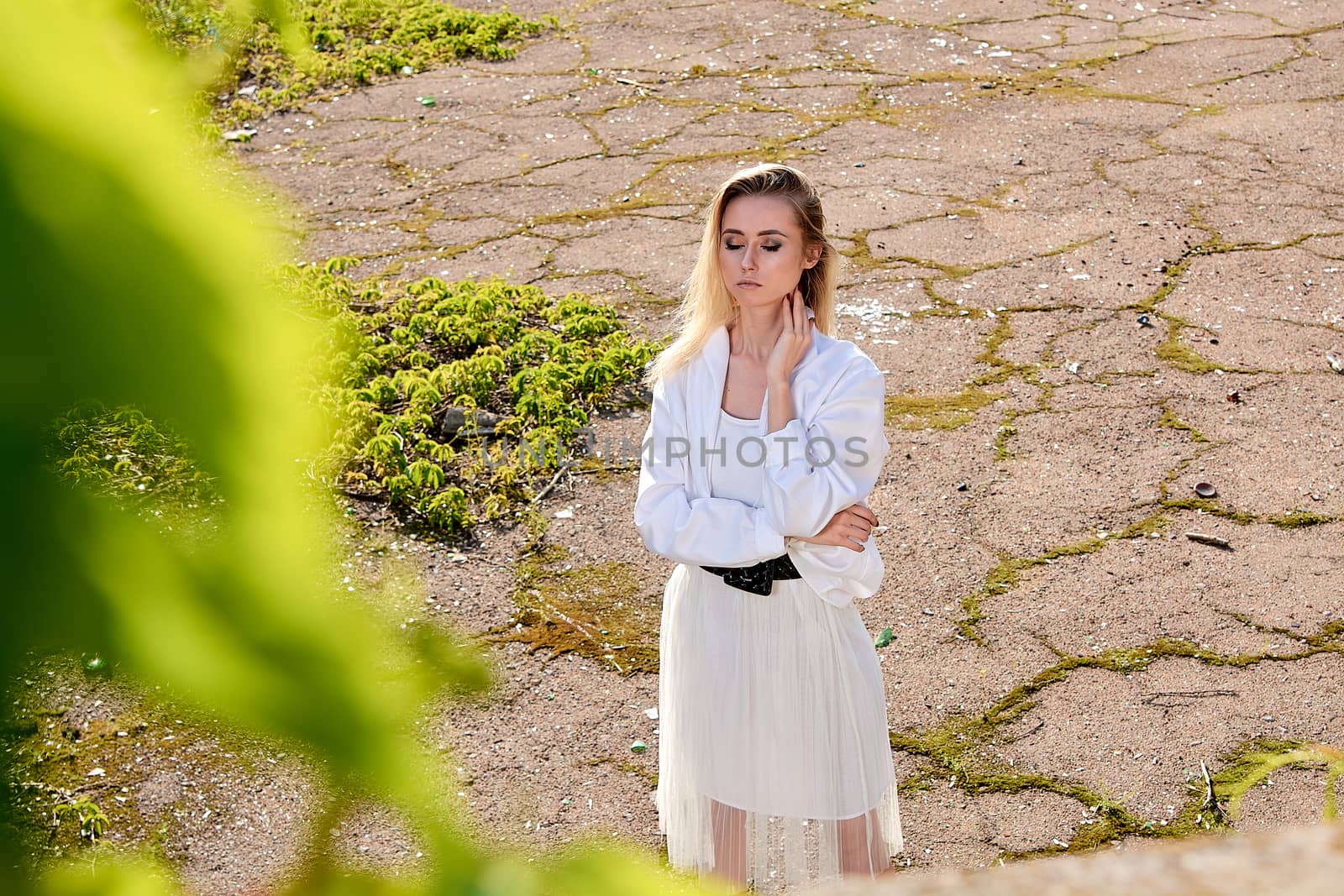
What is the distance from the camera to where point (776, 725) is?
2555mm

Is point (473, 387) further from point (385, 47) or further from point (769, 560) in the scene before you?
point (385, 47)

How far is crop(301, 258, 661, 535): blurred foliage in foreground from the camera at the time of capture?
438 cm

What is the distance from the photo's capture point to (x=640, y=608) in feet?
12.8

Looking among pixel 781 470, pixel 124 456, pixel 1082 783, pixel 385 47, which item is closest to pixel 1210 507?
pixel 1082 783

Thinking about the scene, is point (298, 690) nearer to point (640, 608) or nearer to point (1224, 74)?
point (640, 608)

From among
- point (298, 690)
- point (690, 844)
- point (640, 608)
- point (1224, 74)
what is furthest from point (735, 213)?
point (1224, 74)

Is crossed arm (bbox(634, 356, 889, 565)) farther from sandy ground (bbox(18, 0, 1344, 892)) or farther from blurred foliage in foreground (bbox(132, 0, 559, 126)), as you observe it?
blurred foliage in foreground (bbox(132, 0, 559, 126))

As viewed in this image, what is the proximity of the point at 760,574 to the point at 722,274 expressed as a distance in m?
0.65

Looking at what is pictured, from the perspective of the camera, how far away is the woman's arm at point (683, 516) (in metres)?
2.45

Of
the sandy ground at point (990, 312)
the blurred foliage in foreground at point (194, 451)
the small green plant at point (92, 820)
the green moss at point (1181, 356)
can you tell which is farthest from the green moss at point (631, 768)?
the blurred foliage in foreground at point (194, 451)

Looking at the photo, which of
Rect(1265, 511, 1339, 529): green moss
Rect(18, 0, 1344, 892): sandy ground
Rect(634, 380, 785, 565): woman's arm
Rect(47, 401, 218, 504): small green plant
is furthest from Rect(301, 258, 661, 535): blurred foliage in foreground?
Rect(47, 401, 218, 504): small green plant

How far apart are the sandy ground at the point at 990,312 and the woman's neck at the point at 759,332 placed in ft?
3.23

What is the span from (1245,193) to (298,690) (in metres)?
6.78

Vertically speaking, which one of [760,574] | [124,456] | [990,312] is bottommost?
[990,312]
